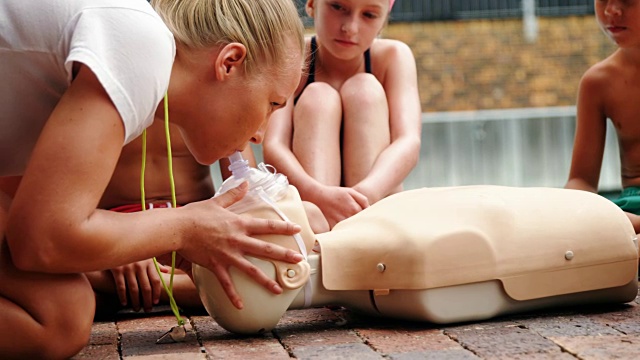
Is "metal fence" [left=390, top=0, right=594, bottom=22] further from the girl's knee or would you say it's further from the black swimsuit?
the girl's knee

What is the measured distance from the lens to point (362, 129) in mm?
2662

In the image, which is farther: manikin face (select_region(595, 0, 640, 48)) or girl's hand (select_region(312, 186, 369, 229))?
manikin face (select_region(595, 0, 640, 48))

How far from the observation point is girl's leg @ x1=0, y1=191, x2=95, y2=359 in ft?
5.34

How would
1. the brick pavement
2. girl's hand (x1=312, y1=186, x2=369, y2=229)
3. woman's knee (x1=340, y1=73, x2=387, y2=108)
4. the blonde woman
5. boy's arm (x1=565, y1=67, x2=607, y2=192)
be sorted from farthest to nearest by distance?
boy's arm (x1=565, y1=67, x2=607, y2=192), woman's knee (x1=340, y1=73, x2=387, y2=108), girl's hand (x1=312, y1=186, x2=369, y2=229), the brick pavement, the blonde woman

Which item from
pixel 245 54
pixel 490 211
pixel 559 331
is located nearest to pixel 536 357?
pixel 559 331

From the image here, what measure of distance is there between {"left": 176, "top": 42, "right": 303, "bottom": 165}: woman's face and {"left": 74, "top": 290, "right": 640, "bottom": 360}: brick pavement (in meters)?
0.33

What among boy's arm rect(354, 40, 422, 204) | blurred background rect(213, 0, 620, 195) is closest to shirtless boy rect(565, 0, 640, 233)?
boy's arm rect(354, 40, 422, 204)

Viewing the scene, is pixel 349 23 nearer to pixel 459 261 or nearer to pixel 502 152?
pixel 459 261

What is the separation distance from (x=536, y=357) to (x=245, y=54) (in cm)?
66

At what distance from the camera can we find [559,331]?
5.77 feet

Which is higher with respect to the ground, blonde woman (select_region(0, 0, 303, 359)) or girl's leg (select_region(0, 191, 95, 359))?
blonde woman (select_region(0, 0, 303, 359))

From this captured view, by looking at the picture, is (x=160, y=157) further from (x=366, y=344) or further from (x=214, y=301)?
(x=366, y=344)

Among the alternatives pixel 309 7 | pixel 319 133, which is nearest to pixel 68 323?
pixel 319 133

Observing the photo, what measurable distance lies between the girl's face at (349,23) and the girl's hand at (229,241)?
→ 1.09m
